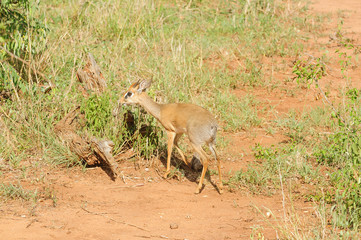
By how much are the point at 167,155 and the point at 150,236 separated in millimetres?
2050

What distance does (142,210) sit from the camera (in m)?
5.16

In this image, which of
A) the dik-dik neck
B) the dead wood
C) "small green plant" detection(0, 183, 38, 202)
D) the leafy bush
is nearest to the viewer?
the leafy bush

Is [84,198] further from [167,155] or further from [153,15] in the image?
[153,15]

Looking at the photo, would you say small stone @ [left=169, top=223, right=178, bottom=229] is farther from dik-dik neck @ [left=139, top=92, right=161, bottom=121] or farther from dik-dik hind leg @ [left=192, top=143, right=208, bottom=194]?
dik-dik neck @ [left=139, top=92, right=161, bottom=121]

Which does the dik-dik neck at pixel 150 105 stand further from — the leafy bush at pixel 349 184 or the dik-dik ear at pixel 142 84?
the leafy bush at pixel 349 184

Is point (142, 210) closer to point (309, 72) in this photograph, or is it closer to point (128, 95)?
point (128, 95)

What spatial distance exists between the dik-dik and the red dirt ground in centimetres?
32

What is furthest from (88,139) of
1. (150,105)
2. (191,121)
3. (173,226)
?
(173,226)

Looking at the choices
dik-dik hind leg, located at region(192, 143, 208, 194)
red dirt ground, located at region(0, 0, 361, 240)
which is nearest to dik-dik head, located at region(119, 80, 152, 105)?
red dirt ground, located at region(0, 0, 361, 240)

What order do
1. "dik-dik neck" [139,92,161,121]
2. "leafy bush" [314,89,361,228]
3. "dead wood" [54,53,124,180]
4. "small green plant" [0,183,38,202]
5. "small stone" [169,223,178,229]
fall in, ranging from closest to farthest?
1. "leafy bush" [314,89,361,228]
2. "small stone" [169,223,178,229]
3. "small green plant" [0,183,38,202]
4. "dead wood" [54,53,124,180]
5. "dik-dik neck" [139,92,161,121]

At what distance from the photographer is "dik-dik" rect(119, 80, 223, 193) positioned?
5.66m

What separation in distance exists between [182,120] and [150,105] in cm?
57

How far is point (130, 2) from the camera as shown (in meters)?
9.34

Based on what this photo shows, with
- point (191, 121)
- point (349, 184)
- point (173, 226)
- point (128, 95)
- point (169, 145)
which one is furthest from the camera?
point (128, 95)
